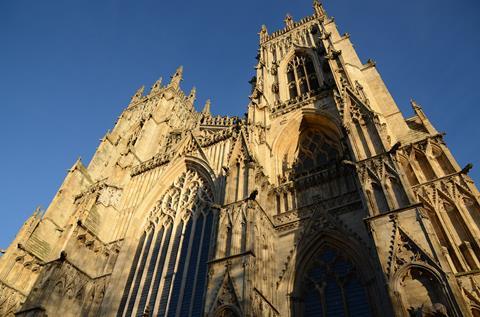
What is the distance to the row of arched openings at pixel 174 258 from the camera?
1346 centimetres

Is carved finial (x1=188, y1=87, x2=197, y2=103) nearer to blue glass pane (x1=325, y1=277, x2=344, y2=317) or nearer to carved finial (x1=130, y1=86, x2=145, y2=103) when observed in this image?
carved finial (x1=130, y1=86, x2=145, y2=103)

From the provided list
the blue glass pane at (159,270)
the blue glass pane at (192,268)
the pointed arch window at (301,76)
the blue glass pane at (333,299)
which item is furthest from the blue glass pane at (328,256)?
the pointed arch window at (301,76)

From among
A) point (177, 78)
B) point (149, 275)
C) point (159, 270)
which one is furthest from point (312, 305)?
point (177, 78)

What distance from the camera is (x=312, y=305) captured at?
10734 millimetres

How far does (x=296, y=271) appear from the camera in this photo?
11531 millimetres

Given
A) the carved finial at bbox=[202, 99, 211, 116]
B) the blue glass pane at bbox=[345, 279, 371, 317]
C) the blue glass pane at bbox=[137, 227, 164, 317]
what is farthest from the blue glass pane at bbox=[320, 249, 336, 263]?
the carved finial at bbox=[202, 99, 211, 116]

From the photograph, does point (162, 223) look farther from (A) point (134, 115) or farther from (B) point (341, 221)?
(A) point (134, 115)

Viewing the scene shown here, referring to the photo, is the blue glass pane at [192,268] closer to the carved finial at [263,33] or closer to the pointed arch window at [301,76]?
the pointed arch window at [301,76]

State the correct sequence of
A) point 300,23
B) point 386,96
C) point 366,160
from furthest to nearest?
point 300,23 < point 386,96 < point 366,160

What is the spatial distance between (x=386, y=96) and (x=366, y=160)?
635 centimetres

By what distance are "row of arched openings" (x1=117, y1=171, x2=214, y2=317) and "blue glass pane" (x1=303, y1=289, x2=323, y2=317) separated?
3873 millimetres

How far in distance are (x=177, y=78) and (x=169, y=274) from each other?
2564 centimetres

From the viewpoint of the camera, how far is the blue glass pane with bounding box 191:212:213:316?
1271cm

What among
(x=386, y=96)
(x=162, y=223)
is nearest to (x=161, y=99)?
(x=162, y=223)
